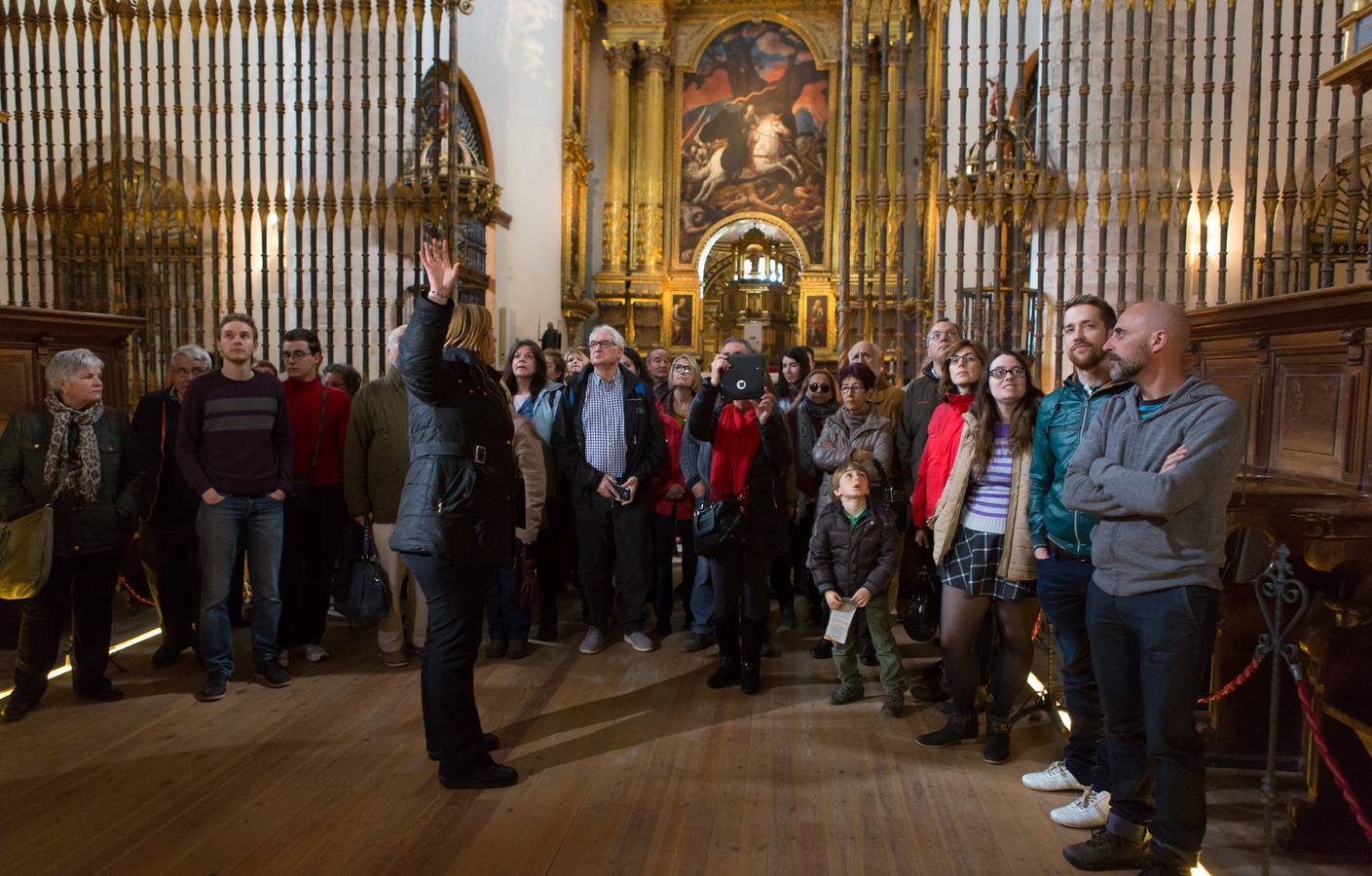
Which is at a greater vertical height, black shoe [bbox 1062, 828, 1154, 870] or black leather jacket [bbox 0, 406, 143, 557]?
black leather jacket [bbox 0, 406, 143, 557]

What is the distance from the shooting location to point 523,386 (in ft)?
16.7

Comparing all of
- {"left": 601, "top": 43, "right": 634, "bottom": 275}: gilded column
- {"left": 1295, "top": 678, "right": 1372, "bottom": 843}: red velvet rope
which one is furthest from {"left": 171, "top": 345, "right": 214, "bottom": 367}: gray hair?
{"left": 601, "top": 43, "right": 634, "bottom": 275}: gilded column

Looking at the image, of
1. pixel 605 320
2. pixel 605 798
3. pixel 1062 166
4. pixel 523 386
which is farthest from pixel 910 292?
pixel 605 798

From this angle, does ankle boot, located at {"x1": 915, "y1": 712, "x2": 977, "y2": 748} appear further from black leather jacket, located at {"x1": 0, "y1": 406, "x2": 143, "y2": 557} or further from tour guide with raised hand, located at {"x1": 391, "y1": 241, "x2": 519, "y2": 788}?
A: black leather jacket, located at {"x1": 0, "y1": 406, "x2": 143, "y2": 557}

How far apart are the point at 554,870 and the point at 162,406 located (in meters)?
3.14

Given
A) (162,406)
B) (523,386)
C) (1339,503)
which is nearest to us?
(1339,503)

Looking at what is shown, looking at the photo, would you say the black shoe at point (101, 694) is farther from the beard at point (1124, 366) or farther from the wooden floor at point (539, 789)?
the beard at point (1124, 366)

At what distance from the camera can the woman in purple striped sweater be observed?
3.23 metres

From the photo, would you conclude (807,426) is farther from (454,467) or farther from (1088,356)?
(454,467)

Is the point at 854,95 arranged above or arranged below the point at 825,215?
above

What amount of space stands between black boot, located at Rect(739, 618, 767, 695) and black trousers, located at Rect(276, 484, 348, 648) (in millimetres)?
2170

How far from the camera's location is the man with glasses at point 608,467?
4602 millimetres

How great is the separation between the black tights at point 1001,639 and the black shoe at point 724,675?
1100 millimetres

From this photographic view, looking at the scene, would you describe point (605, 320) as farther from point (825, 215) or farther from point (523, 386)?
point (523, 386)
